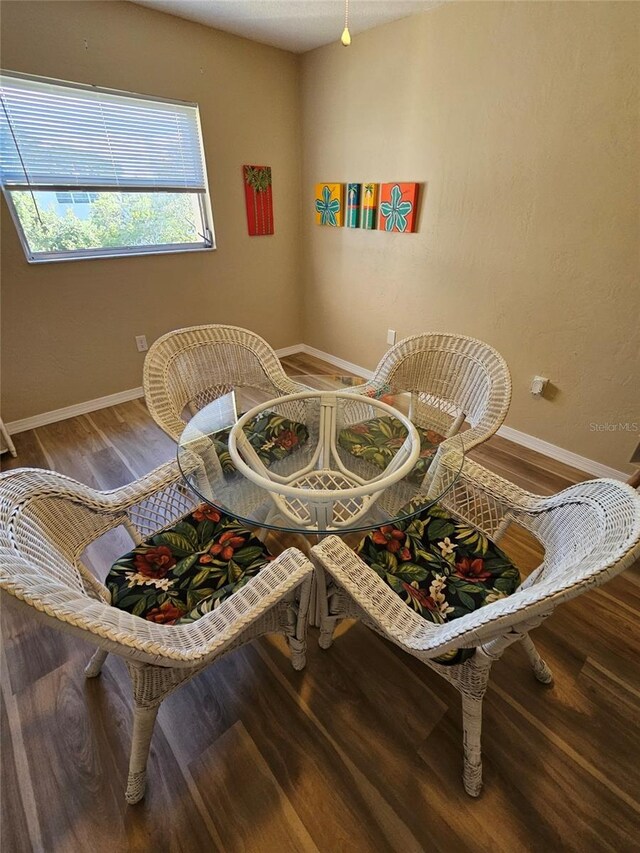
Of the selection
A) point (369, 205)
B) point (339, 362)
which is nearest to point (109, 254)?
point (369, 205)

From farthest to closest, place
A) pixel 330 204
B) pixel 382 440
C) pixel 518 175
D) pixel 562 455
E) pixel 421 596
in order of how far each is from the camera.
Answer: pixel 330 204
pixel 562 455
pixel 518 175
pixel 382 440
pixel 421 596

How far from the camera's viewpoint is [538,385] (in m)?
2.29

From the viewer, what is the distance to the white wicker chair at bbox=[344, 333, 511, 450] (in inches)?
60.9

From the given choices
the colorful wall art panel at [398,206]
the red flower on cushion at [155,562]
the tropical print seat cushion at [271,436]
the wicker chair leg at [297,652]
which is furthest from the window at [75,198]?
the wicker chair leg at [297,652]

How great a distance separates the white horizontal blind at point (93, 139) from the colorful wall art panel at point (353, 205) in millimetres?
1083

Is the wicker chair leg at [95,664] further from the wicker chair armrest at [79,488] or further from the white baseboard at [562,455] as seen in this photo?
the white baseboard at [562,455]

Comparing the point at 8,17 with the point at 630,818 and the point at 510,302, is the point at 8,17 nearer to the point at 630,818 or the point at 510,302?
the point at 510,302

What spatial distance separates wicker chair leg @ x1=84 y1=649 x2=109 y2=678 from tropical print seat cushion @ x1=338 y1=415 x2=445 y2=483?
3.49 feet

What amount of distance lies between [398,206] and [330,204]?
69 centimetres

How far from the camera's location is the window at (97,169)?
210 centimetres

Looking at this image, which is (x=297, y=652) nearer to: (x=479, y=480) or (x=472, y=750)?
(x=472, y=750)

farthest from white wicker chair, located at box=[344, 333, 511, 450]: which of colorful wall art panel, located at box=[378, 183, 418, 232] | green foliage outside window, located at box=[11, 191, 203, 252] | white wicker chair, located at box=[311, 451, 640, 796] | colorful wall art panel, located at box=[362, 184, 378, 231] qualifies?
green foliage outside window, located at box=[11, 191, 203, 252]

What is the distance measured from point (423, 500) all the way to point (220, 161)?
2.87m

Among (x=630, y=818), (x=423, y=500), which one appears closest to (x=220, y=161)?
(x=423, y=500)
